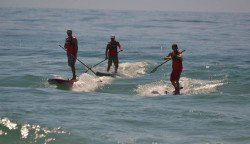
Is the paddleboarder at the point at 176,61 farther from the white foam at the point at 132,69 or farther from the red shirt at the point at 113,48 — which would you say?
the white foam at the point at 132,69

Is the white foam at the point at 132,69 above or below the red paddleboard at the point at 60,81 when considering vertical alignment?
below

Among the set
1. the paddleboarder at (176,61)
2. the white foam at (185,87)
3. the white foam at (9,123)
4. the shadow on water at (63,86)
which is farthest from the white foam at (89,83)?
the white foam at (9,123)

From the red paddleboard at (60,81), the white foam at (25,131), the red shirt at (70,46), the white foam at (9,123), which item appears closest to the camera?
the white foam at (25,131)

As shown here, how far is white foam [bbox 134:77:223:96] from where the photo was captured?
54.1 ft

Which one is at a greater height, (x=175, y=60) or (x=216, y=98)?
(x=175, y=60)

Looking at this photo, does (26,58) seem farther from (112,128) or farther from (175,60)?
(112,128)

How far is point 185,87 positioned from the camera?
16.7 meters

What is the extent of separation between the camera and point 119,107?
13836 mm

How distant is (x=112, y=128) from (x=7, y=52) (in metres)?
20.8

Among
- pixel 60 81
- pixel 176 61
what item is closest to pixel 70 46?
pixel 60 81

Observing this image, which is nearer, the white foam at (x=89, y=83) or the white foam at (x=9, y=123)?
the white foam at (x=9, y=123)

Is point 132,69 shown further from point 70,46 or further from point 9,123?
point 9,123

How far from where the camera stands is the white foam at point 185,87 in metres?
16.5

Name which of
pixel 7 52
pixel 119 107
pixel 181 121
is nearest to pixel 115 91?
pixel 119 107
